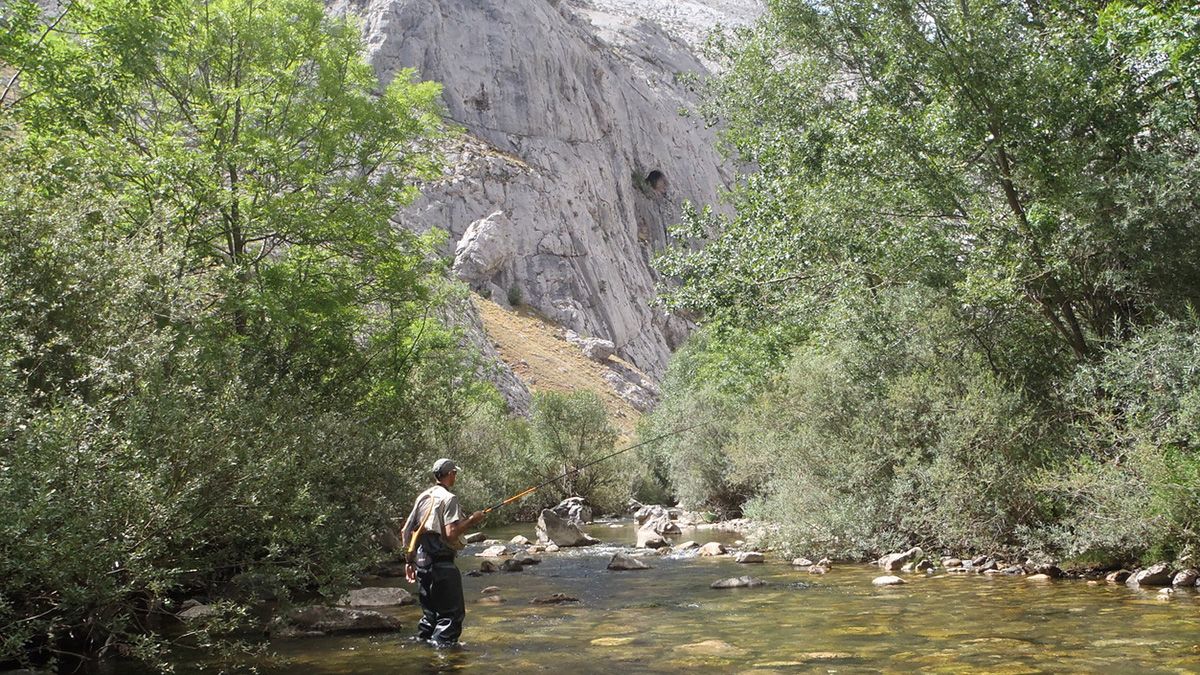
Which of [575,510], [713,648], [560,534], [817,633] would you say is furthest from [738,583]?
[575,510]

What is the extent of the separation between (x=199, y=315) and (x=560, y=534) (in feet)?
47.2

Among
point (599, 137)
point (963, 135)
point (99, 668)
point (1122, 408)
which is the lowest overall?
point (99, 668)

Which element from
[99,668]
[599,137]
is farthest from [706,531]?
[599,137]

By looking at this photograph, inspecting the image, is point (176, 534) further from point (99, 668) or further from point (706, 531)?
point (706, 531)

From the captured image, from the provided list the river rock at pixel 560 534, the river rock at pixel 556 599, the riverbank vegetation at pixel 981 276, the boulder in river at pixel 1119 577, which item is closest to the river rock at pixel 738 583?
the river rock at pixel 556 599

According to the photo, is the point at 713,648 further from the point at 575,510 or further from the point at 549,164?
the point at 549,164

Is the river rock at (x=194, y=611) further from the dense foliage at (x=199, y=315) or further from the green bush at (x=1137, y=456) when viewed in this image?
the green bush at (x=1137, y=456)

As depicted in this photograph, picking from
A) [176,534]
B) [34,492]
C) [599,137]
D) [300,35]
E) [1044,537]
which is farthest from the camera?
[599,137]

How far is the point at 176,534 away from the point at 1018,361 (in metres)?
13.6

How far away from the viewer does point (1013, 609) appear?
34.4 feet

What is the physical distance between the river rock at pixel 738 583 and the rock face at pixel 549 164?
192ft

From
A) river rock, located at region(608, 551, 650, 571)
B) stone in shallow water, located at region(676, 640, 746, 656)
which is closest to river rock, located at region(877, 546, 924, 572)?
river rock, located at region(608, 551, 650, 571)

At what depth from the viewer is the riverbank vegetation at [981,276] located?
1212cm

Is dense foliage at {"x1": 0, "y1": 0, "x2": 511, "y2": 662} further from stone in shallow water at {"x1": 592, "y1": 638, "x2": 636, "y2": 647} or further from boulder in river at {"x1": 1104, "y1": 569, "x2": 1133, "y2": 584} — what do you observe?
boulder in river at {"x1": 1104, "y1": 569, "x2": 1133, "y2": 584}
